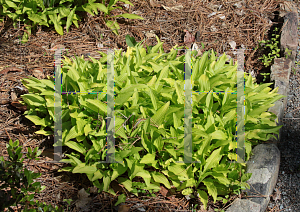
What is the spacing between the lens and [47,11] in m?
3.22

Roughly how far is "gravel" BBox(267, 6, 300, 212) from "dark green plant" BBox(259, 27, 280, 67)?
54 cm

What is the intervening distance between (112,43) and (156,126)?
1.79m

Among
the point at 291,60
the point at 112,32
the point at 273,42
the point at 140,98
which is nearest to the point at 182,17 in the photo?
the point at 112,32

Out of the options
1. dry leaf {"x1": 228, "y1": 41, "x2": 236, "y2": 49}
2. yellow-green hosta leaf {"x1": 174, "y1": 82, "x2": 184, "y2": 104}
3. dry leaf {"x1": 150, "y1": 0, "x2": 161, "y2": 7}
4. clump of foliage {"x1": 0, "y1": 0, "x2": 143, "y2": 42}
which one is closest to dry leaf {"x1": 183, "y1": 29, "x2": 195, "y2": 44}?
dry leaf {"x1": 228, "y1": 41, "x2": 236, "y2": 49}

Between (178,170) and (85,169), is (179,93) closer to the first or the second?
(178,170)

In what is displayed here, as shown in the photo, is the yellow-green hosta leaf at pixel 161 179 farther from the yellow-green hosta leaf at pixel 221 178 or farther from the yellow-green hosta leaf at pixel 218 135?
the yellow-green hosta leaf at pixel 218 135

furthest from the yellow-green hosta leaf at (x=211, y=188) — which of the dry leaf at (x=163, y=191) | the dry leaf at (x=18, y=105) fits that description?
the dry leaf at (x=18, y=105)

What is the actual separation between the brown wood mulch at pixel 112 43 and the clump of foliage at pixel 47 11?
0.38 ft

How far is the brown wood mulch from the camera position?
222cm

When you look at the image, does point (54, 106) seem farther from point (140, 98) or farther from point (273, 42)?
point (273, 42)

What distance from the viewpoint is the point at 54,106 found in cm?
223

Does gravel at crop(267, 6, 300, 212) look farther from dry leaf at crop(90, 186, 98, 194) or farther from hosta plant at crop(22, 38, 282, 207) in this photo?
dry leaf at crop(90, 186, 98, 194)

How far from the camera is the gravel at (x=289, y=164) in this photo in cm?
232

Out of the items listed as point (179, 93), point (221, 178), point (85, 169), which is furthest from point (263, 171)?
point (85, 169)
